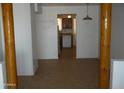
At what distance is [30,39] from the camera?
5559mm

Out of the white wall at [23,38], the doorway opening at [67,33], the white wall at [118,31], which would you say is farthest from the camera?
the doorway opening at [67,33]

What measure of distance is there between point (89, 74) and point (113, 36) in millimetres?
1896

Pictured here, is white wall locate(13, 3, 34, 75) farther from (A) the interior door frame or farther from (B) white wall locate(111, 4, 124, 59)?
(B) white wall locate(111, 4, 124, 59)

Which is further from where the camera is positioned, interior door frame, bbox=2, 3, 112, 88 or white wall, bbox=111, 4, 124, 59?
white wall, bbox=111, 4, 124, 59

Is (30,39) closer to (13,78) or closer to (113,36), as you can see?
(13,78)

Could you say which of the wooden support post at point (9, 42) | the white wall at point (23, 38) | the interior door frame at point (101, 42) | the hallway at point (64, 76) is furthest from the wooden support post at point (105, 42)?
the white wall at point (23, 38)

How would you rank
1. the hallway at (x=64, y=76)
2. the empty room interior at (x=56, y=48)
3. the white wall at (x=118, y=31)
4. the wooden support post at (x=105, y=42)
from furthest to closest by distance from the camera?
the white wall at (x=118, y=31), the empty room interior at (x=56, y=48), the hallway at (x=64, y=76), the wooden support post at (x=105, y=42)

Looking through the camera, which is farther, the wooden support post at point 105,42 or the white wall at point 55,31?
the white wall at point 55,31

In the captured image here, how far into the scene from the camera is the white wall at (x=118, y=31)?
21.8 ft

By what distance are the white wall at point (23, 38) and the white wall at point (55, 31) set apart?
86.6 inches

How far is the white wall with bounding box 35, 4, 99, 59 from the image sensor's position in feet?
25.1

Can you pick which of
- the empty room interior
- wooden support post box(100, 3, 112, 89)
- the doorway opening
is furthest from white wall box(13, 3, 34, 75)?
the doorway opening

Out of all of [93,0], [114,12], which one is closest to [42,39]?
A: [114,12]

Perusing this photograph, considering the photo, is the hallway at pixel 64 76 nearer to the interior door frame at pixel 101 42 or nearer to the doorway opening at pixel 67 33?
the interior door frame at pixel 101 42
